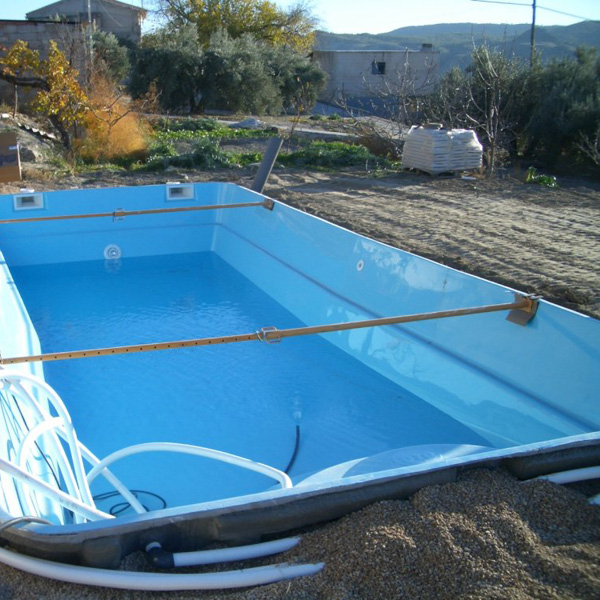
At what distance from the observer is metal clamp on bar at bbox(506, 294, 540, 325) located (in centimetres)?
369

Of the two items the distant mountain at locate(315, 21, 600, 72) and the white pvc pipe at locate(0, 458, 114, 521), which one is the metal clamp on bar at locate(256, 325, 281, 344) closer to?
the white pvc pipe at locate(0, 458, 114, 521)

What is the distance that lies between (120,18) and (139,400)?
26.4 m

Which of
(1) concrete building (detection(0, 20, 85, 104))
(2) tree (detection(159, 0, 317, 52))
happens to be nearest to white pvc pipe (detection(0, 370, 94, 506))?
(1) concrete building (detection(0, 20, 85, 104))

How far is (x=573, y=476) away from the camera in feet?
7.15

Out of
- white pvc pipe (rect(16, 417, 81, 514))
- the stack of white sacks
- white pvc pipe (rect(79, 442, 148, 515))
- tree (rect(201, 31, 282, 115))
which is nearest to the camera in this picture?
white pvc pipe (rect(16, 417, 81, 514))

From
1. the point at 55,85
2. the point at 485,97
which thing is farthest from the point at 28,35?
the point at 485,97

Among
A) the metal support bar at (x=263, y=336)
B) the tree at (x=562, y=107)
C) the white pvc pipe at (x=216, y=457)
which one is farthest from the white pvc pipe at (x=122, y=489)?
the tree at (x=562, y=107)

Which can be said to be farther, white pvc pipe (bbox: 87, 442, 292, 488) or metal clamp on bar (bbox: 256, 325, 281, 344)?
metal clamp on bar (bbox: 256, 325, 281, 344)

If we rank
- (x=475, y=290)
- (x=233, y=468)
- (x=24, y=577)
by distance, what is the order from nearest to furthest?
(x=24, y=577) < (x=233, y=468) < (x=475, y=290)

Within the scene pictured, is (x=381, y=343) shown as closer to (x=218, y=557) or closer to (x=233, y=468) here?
(x=233, y=468)

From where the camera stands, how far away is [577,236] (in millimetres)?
6383

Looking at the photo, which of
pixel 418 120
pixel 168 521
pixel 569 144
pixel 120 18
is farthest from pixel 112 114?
pixel 120 18

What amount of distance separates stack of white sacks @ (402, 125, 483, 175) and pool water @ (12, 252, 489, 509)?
166 inches

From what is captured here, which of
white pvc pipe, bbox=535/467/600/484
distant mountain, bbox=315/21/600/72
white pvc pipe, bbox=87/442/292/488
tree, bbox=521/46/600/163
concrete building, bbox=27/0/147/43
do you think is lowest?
white pvc pipe, bbox=87/442/292/488
